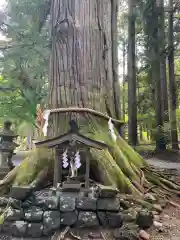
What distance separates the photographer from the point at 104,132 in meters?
3.79

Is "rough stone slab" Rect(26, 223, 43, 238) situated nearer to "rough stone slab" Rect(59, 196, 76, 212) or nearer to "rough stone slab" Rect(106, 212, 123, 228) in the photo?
"rough stone slab" Rect(59, 196, 76, 212)

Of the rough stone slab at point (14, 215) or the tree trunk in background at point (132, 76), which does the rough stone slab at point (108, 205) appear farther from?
the tree trunk in background at point (132, 76)

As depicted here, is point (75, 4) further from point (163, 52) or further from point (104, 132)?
point (163, 52)

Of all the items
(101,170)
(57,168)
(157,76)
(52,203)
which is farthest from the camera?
(157,76)

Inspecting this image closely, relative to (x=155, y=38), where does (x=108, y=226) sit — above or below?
below

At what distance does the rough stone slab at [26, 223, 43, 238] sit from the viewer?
2.65 metres

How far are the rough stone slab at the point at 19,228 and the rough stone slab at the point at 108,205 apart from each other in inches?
31.0

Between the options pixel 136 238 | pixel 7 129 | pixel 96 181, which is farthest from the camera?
pixel 7 129

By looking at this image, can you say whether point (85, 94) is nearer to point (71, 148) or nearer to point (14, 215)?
point (71, 148)

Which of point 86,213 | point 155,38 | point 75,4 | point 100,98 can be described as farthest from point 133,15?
point 86,213

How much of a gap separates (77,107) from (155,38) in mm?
6951

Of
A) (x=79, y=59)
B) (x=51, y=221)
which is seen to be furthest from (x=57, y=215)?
(x=79, y=59)

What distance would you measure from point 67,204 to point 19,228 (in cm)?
54

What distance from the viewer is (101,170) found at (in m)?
Result: 3.35
